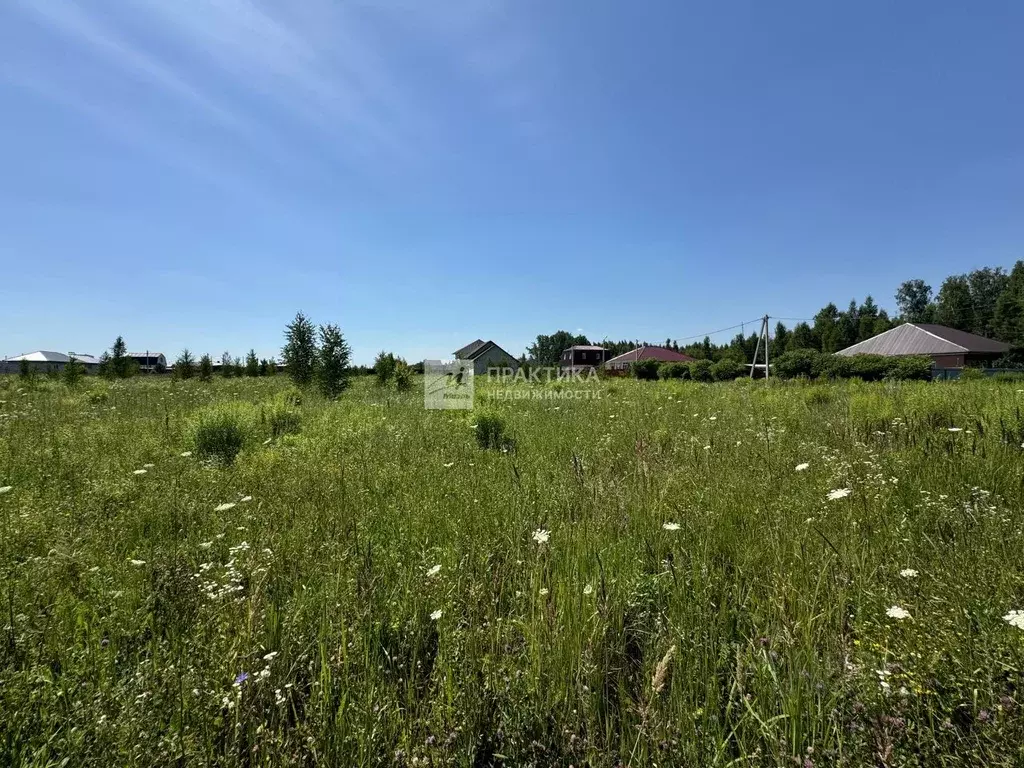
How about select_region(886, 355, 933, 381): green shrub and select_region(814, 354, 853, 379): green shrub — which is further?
select_region(814, 354, 853, 379): green shrub

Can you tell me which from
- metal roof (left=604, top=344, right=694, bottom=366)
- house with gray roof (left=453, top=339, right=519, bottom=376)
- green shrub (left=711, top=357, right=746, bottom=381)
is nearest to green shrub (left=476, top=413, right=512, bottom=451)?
green shrub (left=711, top=357, right=746, bottom=381)

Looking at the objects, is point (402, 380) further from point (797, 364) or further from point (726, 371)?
point (797, 364)

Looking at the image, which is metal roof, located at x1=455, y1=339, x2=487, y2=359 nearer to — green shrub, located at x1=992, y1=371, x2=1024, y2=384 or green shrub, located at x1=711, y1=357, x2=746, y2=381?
green shrub, located at x1=711, y1=357, x2=746, y2=381

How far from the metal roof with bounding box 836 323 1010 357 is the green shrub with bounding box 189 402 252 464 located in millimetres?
46792

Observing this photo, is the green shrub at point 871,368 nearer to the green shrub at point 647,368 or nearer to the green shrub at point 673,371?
the green shrub at point 673,371

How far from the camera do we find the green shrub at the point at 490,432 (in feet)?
16.9

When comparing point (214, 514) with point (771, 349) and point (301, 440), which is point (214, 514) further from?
point (771, 349)

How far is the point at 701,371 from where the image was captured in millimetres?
31062

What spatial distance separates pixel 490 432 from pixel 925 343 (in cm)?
5382

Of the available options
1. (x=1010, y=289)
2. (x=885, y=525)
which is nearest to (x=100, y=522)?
(x=885, y=525)

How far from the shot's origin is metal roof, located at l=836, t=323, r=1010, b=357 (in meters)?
37.8

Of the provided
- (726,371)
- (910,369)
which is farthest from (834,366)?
(726,371)

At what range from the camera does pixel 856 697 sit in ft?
3.75

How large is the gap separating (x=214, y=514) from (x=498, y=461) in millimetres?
2377
